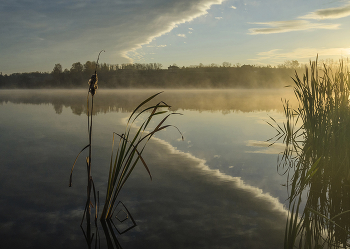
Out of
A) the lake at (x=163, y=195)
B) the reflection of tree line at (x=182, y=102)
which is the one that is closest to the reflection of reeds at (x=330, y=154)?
the lake at (x=163, y=195)

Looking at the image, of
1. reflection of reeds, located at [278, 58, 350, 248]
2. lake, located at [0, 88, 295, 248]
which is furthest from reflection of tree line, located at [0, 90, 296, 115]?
reflection of reeds, located at [278, 58, 350, 248]

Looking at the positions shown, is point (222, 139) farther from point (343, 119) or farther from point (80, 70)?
point (80, 70)

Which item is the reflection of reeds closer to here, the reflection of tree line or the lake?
the lake

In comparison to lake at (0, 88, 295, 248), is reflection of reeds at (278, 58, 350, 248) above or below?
above

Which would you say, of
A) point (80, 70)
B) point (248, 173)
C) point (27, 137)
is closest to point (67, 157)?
point (27, 137)

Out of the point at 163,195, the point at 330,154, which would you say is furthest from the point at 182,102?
the point at 330,154

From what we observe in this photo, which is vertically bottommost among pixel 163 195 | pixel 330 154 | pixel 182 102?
pixel 163 195

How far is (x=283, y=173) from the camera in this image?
17.2 ft

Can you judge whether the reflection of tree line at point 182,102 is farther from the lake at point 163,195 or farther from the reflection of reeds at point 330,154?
the reflection of reeds at point 330,154

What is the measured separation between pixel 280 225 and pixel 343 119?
164 centimetres

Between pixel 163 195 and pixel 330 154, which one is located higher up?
pixel 330 154

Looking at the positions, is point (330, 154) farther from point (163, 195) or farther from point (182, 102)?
point (182, 102)

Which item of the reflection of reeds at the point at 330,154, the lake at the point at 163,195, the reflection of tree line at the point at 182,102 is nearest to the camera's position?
the lake at the point at 163,195

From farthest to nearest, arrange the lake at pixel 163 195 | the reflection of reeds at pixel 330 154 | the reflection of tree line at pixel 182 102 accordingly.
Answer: the reflection of tree line at pixel 182 102 → the reflection of reeds at pixel 330 154 → the lake at pixel 163 195
